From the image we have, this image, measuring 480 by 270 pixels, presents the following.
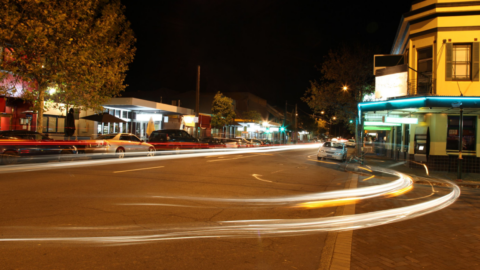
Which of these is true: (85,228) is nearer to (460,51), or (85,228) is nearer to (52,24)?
(52,24)

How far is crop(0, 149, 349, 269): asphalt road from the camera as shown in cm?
437

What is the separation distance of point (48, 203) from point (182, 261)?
452 centimetres

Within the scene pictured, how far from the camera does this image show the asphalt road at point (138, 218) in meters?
4.37

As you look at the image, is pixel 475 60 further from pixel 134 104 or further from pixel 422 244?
pixel 134 104

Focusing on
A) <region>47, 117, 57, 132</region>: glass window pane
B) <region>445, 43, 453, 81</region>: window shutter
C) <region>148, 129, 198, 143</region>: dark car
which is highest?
<region>445, 43, 453, 81</region>: window shutter

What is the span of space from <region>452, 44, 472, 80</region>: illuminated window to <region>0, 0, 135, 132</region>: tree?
18.7 metres

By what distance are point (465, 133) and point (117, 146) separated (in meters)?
19.2

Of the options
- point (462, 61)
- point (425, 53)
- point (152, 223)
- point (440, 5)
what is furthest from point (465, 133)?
point (152, 223)

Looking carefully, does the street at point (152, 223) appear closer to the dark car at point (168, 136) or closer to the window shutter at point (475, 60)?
the window shutter at point (475, 60)

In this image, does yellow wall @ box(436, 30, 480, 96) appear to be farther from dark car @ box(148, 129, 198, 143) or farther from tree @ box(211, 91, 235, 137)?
tree @ box(211, 91, 235, 137)

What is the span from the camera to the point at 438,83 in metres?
16.9

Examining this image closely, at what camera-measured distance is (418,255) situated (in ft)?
16.4

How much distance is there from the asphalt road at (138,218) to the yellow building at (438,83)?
27.6ft

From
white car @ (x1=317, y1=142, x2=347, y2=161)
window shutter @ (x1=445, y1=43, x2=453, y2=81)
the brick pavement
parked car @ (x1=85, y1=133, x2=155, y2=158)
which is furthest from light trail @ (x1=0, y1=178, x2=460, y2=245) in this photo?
white car @ (x1=317, y1=142, x2=347, y2=161)
